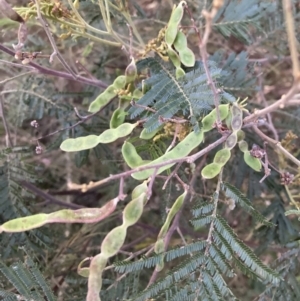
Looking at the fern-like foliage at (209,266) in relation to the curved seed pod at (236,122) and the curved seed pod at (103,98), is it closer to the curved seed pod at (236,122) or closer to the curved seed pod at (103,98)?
the curved seed pod at (236,122)

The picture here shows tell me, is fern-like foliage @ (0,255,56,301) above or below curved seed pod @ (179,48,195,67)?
below

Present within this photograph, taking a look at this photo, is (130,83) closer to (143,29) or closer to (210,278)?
(210,278)

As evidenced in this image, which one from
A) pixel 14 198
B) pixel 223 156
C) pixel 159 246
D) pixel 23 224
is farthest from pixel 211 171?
pixel 14 198

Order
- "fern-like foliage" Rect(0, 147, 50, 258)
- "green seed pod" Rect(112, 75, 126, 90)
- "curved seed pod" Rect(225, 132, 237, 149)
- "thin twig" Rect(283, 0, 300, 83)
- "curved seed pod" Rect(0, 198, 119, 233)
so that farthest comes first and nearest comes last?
1. "fern-like foliage" Rect(0, 147, 50, 258)
2. "green seed pod" Rect(112, 75, 126, 90)
3. "curved seed pod" Rect(225, 132, 237, 149)
4. "curved seed pod" Rect(0, 198, 119, 233)
5. "thin twig" Rect(283, 0, 300, 83)

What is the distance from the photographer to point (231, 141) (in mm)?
643

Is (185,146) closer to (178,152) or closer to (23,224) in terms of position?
(178,152)

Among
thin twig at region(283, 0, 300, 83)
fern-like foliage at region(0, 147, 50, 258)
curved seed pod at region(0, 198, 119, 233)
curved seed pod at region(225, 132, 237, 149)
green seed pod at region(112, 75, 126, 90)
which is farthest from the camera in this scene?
fern-like foliage at region(0, 147, 50, 258)

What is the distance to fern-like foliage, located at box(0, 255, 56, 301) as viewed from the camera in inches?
27.6

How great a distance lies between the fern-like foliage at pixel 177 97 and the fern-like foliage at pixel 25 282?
0.89ft

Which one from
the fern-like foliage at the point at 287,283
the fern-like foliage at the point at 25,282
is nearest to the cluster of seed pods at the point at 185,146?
the fern-like foliage at the point at 25,282

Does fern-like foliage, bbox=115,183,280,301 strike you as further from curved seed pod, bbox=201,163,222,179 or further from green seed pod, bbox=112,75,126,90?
green seed pod, bbox=112,75,126,90

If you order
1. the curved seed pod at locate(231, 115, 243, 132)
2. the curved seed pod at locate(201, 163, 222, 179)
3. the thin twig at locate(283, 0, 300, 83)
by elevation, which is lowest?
the curved seed pod at locate(201, 163, 222, 179)

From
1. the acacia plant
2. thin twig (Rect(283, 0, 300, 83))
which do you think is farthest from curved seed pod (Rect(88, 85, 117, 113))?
thin twig (Rect(283, 0, 300, 83))

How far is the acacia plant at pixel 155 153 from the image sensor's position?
0.63 m
